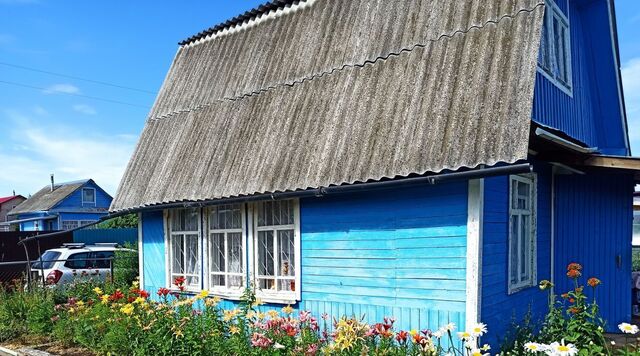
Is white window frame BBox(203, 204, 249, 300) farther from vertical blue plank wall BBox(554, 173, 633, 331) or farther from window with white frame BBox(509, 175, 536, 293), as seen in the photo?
vertical blue plank wall BBox(554, 173, 633, 331)

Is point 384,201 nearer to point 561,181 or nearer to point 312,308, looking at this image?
point 312,308

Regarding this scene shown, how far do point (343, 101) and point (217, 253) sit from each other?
3.26 m

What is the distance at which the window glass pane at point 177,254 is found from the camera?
840 centimetres

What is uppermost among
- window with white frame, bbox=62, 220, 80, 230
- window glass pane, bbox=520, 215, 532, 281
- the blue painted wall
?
window glass pane, bbox=520, 215, 532, 281

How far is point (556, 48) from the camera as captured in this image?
24.1 ft

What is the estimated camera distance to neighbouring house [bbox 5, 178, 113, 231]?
34.9 m

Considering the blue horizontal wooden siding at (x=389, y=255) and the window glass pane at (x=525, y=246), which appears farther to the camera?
the window glass pane at (x=525, y=246)

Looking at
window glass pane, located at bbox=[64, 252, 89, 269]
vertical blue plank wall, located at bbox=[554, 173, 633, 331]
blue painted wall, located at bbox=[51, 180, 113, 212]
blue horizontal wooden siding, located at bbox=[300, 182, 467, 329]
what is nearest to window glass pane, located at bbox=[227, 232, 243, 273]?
blue horizontal wooden siding, located at bbox=[300, 182, 467, 329]

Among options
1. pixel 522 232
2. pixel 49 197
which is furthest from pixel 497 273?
pixel 49 197

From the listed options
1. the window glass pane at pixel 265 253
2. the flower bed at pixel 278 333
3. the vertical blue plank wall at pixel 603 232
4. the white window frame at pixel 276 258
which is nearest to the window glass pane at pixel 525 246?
the flower bed at pixel 278 333

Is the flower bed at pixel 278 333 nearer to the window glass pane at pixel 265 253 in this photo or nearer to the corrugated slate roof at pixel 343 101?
the window glass pane at pixel 265 253

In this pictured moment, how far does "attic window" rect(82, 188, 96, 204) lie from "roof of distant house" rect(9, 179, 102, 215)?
0.70 metres

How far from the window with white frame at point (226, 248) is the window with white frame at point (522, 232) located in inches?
148

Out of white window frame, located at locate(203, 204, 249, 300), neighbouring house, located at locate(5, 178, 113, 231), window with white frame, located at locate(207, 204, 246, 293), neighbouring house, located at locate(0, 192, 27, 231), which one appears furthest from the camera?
neighbouring house, located at locate(0, 192, 27, 231)
